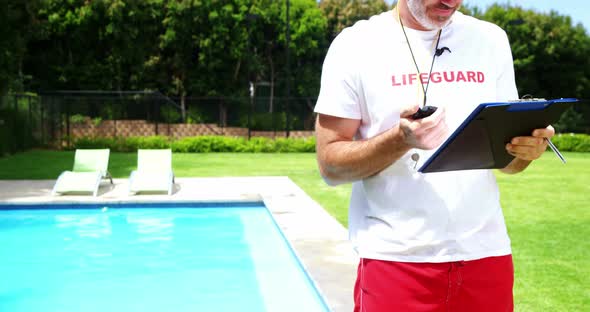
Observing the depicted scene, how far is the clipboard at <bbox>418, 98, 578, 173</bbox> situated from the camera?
166cm

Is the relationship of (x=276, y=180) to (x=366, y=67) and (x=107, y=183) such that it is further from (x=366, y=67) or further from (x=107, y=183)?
(x=366, y=67)

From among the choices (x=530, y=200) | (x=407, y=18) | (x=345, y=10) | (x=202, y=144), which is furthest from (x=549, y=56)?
(x=407, y=18)

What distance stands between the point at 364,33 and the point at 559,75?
46172 millimetres

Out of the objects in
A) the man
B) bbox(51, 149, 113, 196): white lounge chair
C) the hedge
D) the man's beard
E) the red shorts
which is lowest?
the hedge

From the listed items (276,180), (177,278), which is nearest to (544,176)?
(276,180)

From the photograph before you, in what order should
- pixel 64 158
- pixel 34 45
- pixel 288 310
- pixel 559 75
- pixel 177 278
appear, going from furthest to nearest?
1. pixel 559 75
2. pixel 34 45
3. pixel 64 158
4. pixel 177 278
5. pixel 288 310

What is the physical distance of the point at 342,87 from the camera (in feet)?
6.20

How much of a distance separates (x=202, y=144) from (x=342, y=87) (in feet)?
74.5

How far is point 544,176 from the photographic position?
15906mm

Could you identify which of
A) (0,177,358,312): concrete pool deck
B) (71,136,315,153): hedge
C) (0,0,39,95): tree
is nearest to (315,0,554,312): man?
(0,177,358,312): concrete pool deck

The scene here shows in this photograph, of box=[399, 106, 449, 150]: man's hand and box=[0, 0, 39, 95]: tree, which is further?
box=[0, 0, 39, 95]: tree

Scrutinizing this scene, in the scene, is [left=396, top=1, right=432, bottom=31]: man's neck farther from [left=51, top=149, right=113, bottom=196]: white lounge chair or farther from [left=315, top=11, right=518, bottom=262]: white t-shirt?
[left=51, top=149, right=113, bottom=196]: white lounge chair

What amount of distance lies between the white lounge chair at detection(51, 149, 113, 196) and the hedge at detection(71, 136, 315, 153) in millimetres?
10206

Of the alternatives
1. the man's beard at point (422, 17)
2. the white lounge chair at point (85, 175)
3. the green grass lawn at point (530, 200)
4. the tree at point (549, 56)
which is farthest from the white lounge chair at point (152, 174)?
the tree at point (549, 56)
